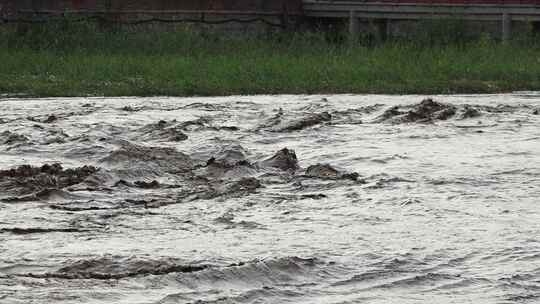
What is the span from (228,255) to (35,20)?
17658 millimetres

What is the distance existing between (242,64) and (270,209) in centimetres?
1212

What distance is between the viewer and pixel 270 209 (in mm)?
8836

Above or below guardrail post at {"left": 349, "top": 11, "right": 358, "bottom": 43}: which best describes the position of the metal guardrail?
above

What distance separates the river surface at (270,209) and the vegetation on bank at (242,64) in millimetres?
3907

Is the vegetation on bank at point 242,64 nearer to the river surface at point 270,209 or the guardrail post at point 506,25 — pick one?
the guardrail post at point 506,25

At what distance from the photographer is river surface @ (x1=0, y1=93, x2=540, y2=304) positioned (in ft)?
21.6

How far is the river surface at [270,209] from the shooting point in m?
6.57

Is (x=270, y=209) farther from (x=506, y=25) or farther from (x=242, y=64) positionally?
(x=506, y=25)

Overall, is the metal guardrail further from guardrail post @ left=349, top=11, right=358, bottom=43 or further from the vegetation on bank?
the vegetation on bank

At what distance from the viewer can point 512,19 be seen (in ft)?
89.4

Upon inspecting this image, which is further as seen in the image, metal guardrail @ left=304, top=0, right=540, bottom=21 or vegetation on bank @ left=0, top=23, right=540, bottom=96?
metal guardrail @ left=304, top=0, right=540, bottom=21

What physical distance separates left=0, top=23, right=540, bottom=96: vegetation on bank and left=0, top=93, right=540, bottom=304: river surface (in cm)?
391

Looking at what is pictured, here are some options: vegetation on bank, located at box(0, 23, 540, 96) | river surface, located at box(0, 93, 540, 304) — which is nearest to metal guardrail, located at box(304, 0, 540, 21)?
vegetation on bank, located at box(0, 23, 540, 96)

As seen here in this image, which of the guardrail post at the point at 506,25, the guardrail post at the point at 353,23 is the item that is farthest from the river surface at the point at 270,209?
the guardrail post at the point at 353,23
